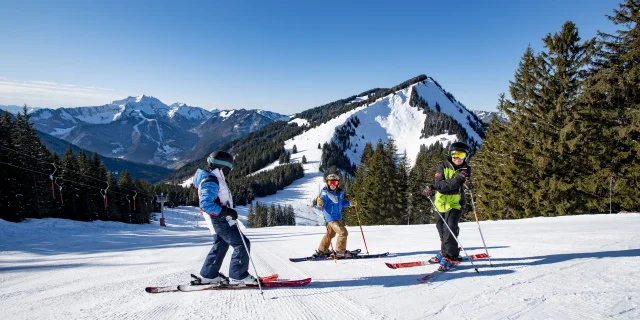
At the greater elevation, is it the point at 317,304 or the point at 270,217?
the point at 317,304

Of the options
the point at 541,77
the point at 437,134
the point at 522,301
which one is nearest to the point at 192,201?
the point at 541,77

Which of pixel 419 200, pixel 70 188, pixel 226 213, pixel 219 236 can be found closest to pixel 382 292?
pixel 226 213

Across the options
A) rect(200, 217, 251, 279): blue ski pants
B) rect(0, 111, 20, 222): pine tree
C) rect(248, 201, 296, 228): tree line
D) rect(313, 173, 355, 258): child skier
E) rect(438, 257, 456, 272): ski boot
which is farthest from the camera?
rect(248, 201, 296, 228): tree line

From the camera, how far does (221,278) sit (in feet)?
15.9

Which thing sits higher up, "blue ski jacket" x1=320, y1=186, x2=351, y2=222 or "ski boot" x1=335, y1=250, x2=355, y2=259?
"blue ski jacket" x1=320, y1=186, x2=351, y2=222

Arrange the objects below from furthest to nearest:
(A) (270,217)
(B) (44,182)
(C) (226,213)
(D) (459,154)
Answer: (A) (270,217) → (B) (44,182) → (D) (459,154) → (C) (226,213)

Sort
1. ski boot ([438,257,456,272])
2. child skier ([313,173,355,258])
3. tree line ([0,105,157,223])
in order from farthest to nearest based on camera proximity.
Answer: tree line ([0,105,157,223])
child skier ([313,173,355,258])
ski boot ([438,257,456,272])

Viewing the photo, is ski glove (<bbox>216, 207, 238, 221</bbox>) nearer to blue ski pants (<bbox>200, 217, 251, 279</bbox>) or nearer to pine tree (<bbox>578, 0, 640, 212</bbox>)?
blue ski pants (<bbox>200, 217, 251, 279</bbox>)

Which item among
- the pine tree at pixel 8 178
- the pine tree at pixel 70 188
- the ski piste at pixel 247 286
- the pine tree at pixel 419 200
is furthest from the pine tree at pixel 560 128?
the pine tree at pixel 70 188

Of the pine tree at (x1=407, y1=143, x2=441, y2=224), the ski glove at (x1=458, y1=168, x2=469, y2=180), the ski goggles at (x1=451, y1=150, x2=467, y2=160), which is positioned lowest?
the pine tree at (x1=407, y1=143, x2=441, y2=224)

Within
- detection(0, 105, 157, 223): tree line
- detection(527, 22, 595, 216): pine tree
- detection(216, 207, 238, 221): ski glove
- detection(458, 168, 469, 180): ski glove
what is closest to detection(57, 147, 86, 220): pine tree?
detection(0, 105, 157, 223): tree line

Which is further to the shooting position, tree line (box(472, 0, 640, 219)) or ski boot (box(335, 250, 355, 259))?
tree line (box(472, 0, 640, 219))

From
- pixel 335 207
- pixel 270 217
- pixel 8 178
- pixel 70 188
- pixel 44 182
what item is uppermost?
pixel 8 178

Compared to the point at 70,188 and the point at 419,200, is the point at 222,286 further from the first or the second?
the point at 70,188
